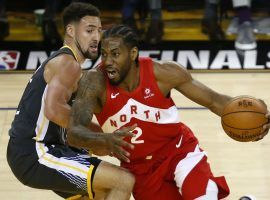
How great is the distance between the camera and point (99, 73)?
518 centimetres

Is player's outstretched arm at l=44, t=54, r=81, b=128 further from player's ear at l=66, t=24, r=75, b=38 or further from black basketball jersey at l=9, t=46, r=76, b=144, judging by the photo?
player's ear at l=66, t=24, r=75, b=38

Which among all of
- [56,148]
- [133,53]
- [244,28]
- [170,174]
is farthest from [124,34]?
[244,28]

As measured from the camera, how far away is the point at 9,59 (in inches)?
391

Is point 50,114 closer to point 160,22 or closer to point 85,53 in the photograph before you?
point 85,53

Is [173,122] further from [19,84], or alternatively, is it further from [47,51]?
[47,51]

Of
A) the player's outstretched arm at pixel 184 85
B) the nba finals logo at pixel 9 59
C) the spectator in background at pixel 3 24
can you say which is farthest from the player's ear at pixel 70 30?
the spectator in background at pixel 3 24

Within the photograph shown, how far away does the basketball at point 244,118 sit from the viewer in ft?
17.2

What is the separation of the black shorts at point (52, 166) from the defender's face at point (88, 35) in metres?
0.75

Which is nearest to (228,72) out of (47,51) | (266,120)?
(47,51)

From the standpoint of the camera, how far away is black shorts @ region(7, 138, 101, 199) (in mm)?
5082

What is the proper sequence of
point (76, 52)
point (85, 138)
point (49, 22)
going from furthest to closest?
point (49, 22) → point (76, 52) → point (85, 138)

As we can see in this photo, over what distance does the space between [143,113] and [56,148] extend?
2.17 ft

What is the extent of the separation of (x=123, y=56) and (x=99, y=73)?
23 cm

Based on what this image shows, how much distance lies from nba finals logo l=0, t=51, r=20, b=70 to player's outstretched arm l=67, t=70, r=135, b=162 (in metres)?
4.76
